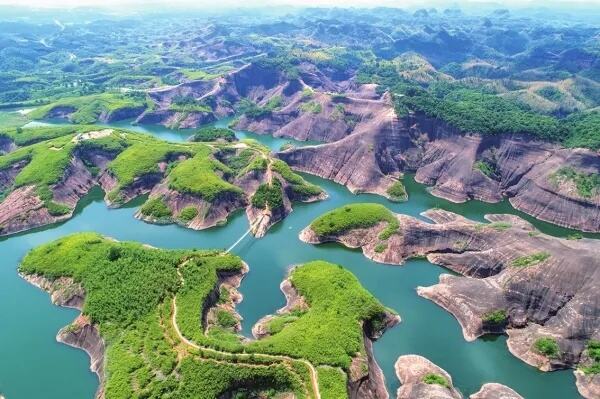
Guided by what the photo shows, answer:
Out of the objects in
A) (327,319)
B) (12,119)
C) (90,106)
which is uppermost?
(327,319)

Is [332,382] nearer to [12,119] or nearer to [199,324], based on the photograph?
[199,324]

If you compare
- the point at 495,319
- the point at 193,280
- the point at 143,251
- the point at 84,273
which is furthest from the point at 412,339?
the point at 84,273

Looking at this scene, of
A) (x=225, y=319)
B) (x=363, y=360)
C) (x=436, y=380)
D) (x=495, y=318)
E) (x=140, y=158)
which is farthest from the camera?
(x=140, y=158)

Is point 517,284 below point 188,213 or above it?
above

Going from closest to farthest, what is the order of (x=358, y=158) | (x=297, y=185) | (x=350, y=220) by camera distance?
(x=350, y=220) < (x=297, y=185) < (x=358, y=158)

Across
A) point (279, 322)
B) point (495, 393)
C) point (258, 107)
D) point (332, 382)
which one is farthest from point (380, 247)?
point (258, 107)

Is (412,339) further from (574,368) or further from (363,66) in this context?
(363,66)

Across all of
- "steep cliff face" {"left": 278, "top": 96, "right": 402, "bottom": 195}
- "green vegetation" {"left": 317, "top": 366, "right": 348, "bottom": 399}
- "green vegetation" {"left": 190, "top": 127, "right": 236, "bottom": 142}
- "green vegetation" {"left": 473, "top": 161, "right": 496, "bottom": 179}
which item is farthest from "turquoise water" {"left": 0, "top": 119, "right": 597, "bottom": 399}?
"green vegetation" {"left": 190, "top": 127, "right": 236, "bottom": 142}
